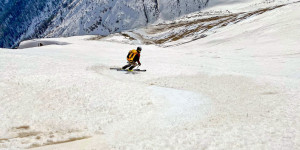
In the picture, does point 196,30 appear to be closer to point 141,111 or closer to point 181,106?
point 181,106

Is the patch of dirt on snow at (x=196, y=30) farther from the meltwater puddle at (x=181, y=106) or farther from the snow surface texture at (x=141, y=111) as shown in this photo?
the meltwater puddle at (x=181, y=106)

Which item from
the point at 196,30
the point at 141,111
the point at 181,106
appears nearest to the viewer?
the point at 141,111

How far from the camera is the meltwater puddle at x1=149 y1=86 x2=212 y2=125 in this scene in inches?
389

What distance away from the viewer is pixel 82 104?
11117 mm

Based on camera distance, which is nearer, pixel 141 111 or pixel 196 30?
pixel 141 111

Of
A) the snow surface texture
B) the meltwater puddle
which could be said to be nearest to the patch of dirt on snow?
the snow surface texture

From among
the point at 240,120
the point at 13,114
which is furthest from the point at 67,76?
the point at 240,120

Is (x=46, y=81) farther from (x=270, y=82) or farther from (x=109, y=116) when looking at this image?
(x=270, y=82)

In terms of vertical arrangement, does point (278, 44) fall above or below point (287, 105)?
above

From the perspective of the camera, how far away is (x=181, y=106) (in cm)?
1155

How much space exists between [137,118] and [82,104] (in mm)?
3202

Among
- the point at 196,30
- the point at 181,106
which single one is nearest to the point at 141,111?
the point at 181,106

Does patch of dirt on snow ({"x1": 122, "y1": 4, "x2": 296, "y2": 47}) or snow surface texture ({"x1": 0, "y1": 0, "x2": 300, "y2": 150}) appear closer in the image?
snow surface texture ({"x1": 0, "y1": 0, "x2": 300, "y2": 150})

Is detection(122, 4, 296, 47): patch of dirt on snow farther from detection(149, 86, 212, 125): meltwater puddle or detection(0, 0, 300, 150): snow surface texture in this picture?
detection(149, 86, 212, 125): meltwater puddle
